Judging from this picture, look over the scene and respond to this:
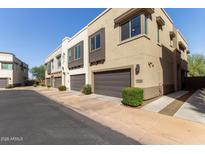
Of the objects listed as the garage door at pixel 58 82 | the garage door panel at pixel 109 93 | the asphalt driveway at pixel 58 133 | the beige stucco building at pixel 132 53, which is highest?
the beige stucco building at pixel 132 53

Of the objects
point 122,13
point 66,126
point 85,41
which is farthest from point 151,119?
point 85,41

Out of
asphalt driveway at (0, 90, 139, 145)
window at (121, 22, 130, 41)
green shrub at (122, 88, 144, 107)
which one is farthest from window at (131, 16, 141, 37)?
asphalt driveway at (0, 90, 139, 145)

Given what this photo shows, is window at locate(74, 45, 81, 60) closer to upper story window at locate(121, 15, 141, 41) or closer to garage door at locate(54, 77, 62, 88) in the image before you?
garage door at locate(54, 77, 62, 88)

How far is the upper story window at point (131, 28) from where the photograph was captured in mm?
9945

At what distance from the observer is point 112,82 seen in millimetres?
12438

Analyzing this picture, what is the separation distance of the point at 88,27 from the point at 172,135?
1514cm

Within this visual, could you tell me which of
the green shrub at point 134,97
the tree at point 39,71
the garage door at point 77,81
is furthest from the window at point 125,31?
the tree at point 39,71

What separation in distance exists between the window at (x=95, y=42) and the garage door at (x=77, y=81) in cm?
442

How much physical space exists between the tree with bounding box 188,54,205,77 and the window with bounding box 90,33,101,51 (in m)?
33.2

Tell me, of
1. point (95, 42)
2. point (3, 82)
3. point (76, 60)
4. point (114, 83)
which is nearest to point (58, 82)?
point (76, 60)

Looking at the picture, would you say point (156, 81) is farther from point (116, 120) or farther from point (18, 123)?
point (18, 123)

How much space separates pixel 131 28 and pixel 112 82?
502cm

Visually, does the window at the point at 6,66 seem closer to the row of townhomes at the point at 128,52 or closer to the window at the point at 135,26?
the row of townhomes at the point at 128,52

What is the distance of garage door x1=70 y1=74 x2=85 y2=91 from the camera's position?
59.2 feet
